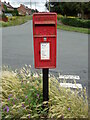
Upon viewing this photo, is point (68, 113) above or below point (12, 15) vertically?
below

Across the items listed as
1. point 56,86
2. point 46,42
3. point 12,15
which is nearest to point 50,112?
point 56,86

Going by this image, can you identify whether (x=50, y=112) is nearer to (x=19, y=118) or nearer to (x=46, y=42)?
(x=19, y=118)

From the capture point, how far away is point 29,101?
3.22m

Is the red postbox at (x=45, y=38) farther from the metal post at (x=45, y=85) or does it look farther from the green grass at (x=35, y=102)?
the green grass at (x=35, y=102)

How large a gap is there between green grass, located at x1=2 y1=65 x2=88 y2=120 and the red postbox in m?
0.55

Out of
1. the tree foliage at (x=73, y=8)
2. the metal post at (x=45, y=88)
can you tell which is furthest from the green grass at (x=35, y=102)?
the tree foliage at (x=73, y=8)

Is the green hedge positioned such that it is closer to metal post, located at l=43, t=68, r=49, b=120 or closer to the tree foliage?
the tree foliage

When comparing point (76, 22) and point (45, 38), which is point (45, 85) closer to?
point (45, 38)

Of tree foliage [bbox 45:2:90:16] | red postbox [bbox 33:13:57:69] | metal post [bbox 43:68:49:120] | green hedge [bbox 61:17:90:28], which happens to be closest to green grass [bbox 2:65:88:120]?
metal post [bbox 43:68:49:120]

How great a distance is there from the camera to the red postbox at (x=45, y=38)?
295 centimetres

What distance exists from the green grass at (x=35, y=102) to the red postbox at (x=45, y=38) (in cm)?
55

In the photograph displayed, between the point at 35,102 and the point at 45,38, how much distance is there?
3.40 feet

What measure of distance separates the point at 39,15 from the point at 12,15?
3455 cm

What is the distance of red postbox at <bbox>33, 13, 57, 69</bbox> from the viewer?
2949 mm
